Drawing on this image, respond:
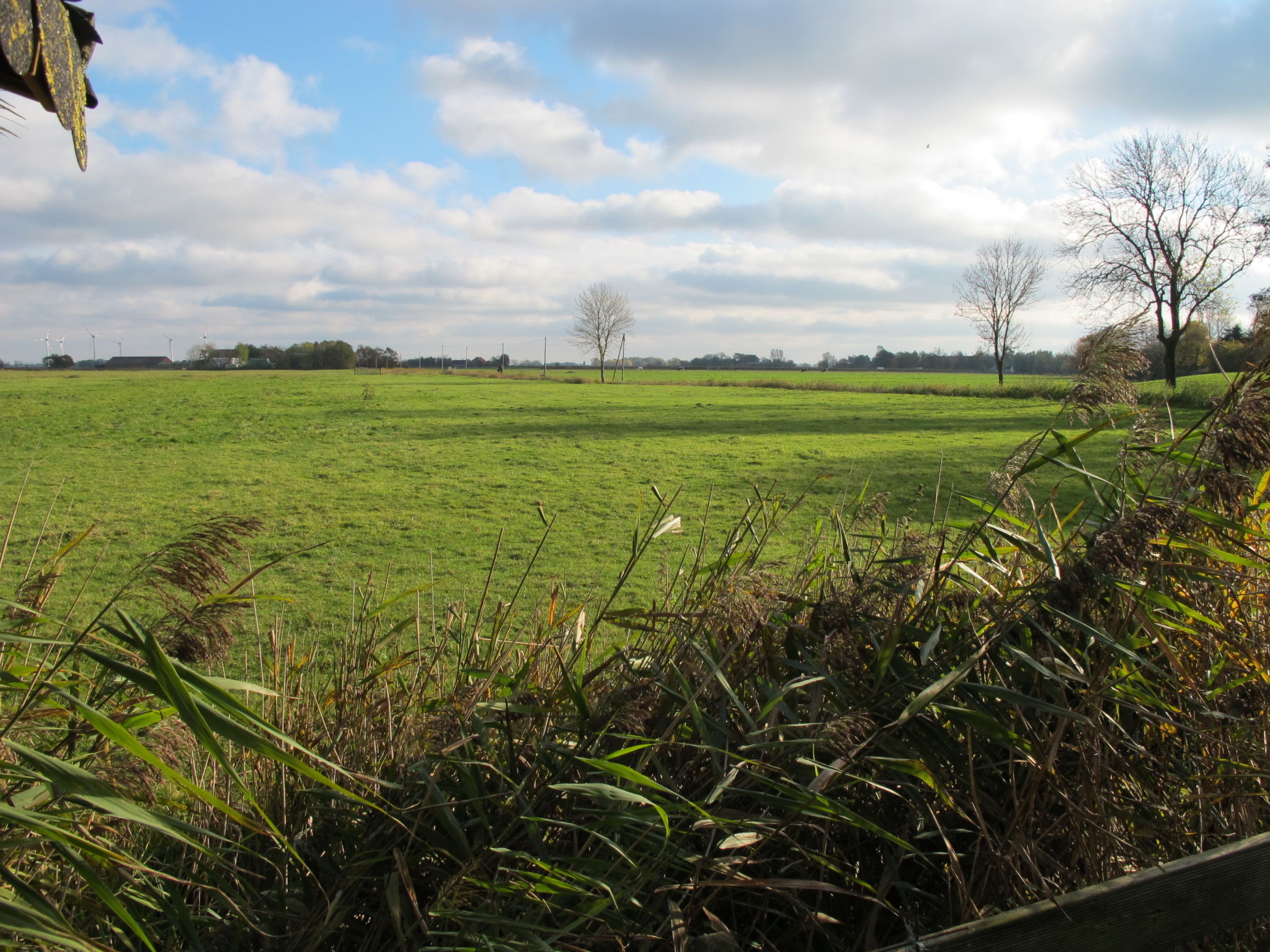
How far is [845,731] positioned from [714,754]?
1.04 feet

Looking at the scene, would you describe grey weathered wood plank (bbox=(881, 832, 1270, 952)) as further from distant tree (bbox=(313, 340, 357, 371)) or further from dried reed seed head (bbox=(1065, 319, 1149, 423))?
distant tree (bbox=(313, 340, 357, 371))

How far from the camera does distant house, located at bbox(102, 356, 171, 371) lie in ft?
337

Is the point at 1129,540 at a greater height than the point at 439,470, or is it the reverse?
the point at 1129,540

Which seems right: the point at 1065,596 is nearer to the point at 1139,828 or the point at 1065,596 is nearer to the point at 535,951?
the point at 1139,828

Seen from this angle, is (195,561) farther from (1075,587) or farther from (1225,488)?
(1225,488)

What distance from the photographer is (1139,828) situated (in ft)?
7.05

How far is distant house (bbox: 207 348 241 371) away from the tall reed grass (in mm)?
98648

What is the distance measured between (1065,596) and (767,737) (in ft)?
2.76

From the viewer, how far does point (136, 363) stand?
352 ft

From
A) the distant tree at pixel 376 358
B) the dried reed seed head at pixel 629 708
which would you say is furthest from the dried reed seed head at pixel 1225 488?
the distant tree at pixel 376 358

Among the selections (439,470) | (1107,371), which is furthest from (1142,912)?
(439,470)

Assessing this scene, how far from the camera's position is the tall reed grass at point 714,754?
1.57 metres

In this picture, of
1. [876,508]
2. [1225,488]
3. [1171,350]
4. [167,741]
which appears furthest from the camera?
[1171,350]

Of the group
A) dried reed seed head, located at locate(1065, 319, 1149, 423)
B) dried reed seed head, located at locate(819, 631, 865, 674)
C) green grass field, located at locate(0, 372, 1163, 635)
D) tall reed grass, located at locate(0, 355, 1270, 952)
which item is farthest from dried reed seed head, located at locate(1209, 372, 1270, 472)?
dried reed seed head, located at locate(819, 631, 865, 674)
